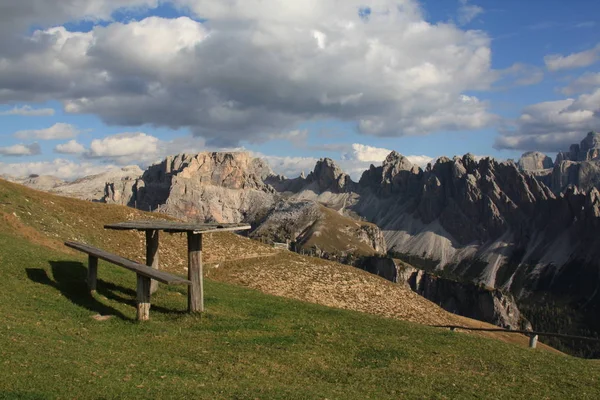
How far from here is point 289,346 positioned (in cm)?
2036

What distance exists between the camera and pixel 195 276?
24781 millimetres

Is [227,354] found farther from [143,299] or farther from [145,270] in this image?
[145,270]

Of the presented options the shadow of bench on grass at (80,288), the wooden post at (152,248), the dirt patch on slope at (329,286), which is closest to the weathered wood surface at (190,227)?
the wooden post at (152,248)

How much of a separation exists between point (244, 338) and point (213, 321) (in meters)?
3.05

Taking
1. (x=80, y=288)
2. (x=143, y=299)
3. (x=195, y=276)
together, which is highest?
Answer: (x=195, y=276)

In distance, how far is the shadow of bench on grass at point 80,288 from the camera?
944 inches

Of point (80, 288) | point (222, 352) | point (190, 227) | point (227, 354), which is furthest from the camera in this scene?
point (80, 288)

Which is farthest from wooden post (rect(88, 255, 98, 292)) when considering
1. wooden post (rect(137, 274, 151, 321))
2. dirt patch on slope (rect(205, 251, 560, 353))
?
dirt patch on slope (rect(205, 251, 560, 353))

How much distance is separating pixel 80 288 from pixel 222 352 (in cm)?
1135

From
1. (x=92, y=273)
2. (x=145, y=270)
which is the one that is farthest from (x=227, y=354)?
(x=92, y=273)

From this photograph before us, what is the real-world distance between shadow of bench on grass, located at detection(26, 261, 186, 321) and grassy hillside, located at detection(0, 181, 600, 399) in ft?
0.30

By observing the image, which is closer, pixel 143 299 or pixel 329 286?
pixel 143 299

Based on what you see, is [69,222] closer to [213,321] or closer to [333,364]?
[213,321]

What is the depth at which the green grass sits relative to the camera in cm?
1477
